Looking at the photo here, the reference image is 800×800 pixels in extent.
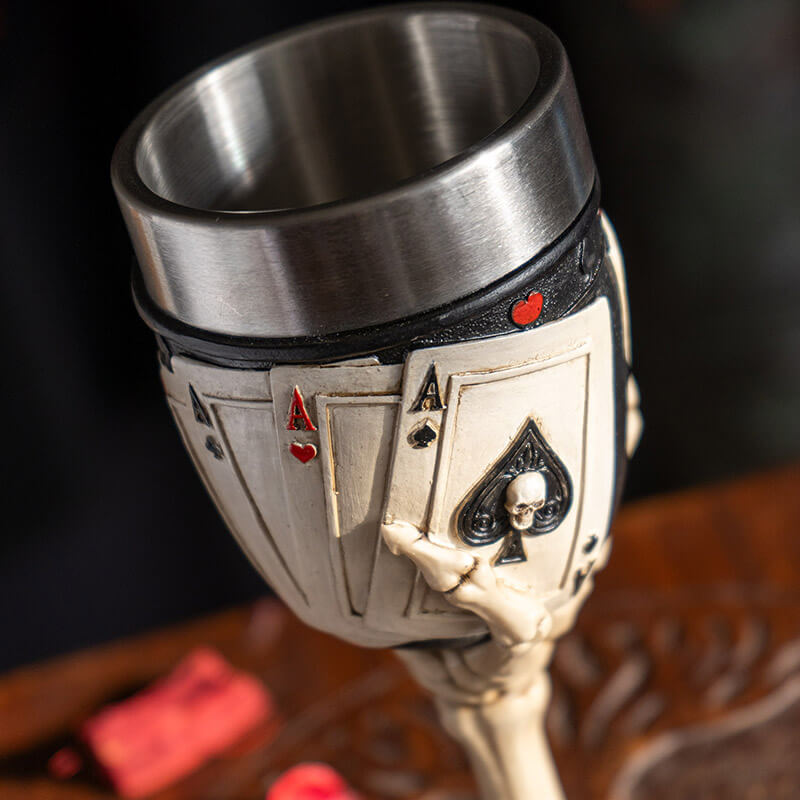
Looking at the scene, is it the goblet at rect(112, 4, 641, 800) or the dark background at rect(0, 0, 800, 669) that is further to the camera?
the dark background at rect(0, 0, 800, 669)

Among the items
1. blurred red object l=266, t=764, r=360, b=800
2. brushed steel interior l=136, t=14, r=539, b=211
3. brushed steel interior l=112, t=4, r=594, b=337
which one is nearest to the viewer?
brushed steel interior l=112, t=4, r=594, b=337

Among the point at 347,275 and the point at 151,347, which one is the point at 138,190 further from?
the point at 151,347

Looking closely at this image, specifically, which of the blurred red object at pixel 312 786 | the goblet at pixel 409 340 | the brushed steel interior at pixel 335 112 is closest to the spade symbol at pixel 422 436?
the goblet at pixel 409 340

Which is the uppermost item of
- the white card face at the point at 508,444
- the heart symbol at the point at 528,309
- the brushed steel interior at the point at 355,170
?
the brushed steel interior at the point at 355,170

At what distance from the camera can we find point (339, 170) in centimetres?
47

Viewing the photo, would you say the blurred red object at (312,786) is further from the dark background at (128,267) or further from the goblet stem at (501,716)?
the dark background at (128,267)

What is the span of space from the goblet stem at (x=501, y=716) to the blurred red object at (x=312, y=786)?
3.1 inches

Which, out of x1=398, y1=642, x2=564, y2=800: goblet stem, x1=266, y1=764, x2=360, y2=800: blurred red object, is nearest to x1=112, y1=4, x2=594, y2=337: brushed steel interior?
x1=398, y1=642, x2=564, y2=800: goblet stem

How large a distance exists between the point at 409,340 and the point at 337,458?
0.15 feet

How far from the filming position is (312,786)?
1.85 ft

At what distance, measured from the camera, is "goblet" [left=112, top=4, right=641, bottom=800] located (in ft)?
1.03

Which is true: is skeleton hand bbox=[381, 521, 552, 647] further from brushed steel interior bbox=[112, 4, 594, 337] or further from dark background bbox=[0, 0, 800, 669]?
dark background bbox=[0, 0, 800, 669]

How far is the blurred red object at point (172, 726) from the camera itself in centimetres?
60

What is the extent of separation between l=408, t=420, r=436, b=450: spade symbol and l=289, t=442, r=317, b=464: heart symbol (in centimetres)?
3
